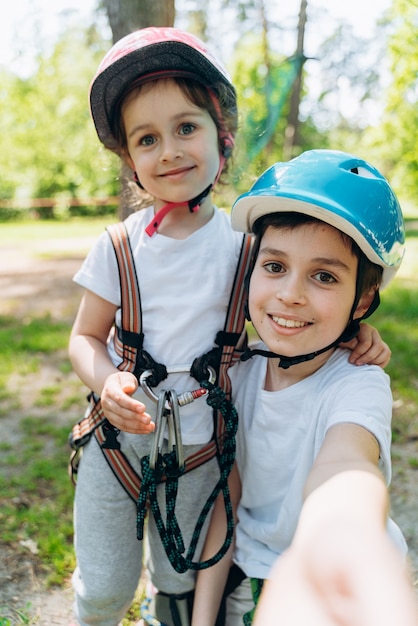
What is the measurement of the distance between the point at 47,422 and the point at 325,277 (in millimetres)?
3444

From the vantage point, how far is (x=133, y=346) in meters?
2.30

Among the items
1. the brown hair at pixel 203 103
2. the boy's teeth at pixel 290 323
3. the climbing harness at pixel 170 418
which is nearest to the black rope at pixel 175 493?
the climbing harness at pixel 170 418

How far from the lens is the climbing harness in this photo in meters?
2.21

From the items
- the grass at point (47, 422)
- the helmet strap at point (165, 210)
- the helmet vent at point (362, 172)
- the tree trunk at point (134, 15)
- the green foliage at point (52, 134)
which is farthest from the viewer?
the green foliage at point (52, 134)

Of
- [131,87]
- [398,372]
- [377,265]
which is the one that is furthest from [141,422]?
[398,372]

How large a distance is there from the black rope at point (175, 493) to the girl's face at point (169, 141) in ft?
2.72

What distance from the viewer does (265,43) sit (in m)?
17.6

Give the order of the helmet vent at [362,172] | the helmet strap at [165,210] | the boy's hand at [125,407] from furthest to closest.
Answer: the helmet strap at [165,210] < the helmet vent at [362,172] < the boy's hand at [125,407]

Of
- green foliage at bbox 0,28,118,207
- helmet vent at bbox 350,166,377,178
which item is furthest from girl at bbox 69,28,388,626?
green foliage at bbox 0,28,118,207

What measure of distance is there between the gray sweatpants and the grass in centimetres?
33

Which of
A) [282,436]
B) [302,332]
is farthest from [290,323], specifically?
[282,436]

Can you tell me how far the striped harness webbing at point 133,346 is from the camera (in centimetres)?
231

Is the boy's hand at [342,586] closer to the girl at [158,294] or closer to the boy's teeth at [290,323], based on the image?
the boy's teeth at [290,323]

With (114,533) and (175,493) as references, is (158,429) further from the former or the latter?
(114,533)
